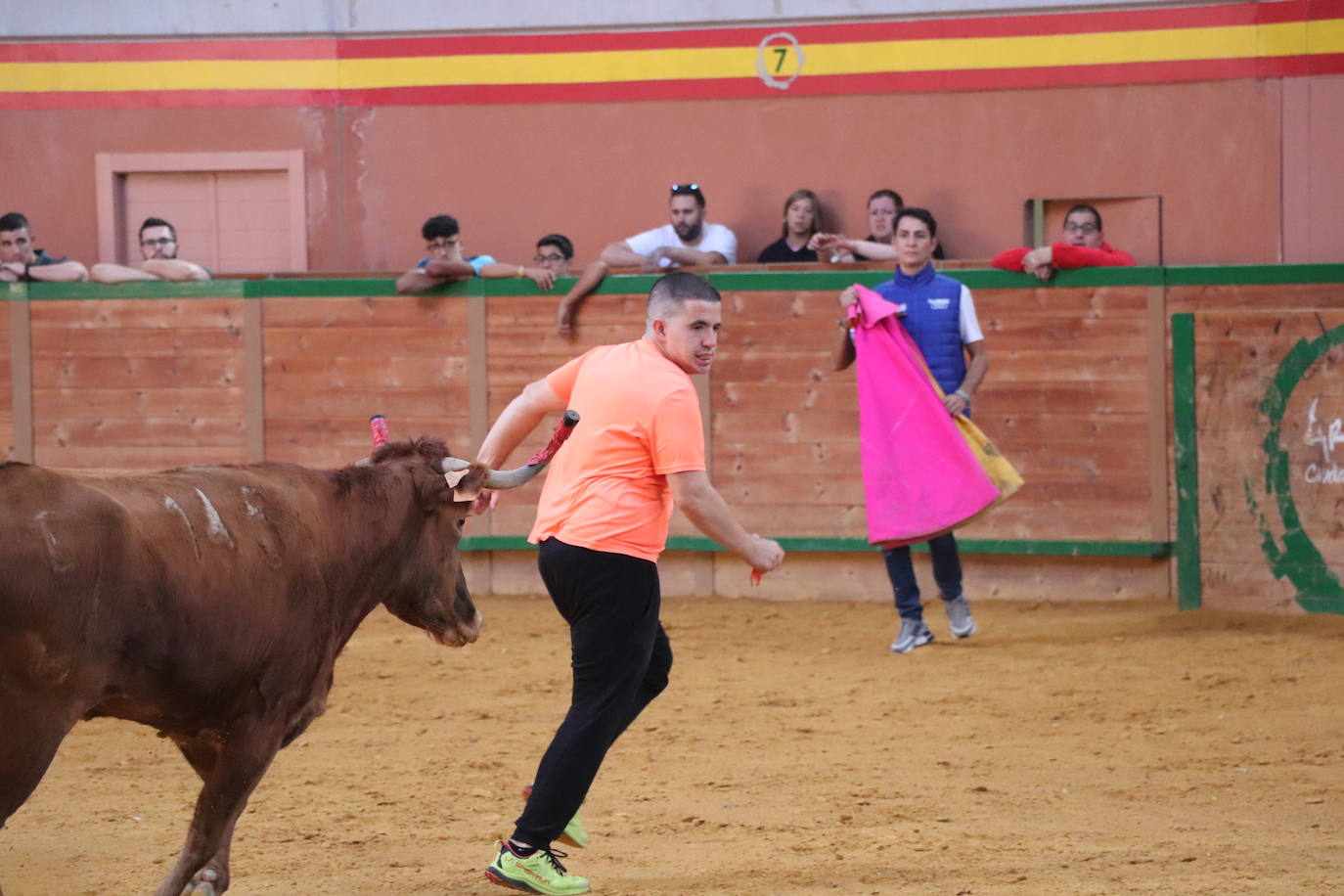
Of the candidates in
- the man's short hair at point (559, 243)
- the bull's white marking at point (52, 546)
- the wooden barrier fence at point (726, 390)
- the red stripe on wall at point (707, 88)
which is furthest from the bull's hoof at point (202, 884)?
the red stripe on wall at point (707, 88)

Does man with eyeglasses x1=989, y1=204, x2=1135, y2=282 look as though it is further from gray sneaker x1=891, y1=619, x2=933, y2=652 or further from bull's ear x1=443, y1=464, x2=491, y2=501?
bull's ear x1=443, y1=464, x2=491, y2=501

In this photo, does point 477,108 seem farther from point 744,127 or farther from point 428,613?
point 428,613

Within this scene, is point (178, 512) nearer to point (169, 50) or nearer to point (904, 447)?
point (904, 447)

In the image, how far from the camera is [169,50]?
1277 cm

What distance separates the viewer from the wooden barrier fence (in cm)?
950

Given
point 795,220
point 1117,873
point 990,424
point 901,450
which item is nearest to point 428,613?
point 1117,873

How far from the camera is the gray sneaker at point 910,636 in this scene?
27.5ft

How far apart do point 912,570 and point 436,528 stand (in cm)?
391

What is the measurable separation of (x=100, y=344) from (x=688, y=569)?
3.93m

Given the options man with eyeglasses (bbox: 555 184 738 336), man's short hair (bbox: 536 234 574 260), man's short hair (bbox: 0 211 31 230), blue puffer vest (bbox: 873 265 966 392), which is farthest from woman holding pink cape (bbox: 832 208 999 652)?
man's short hair (bbox: 0 211 31 230)

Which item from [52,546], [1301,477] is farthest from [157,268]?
[52,546]

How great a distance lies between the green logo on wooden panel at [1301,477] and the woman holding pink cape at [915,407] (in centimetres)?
175

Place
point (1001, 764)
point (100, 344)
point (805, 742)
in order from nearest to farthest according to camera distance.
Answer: point (1001, 764) < point (805, 742) < point (100, 344)

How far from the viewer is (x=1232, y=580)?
29.6 ft
